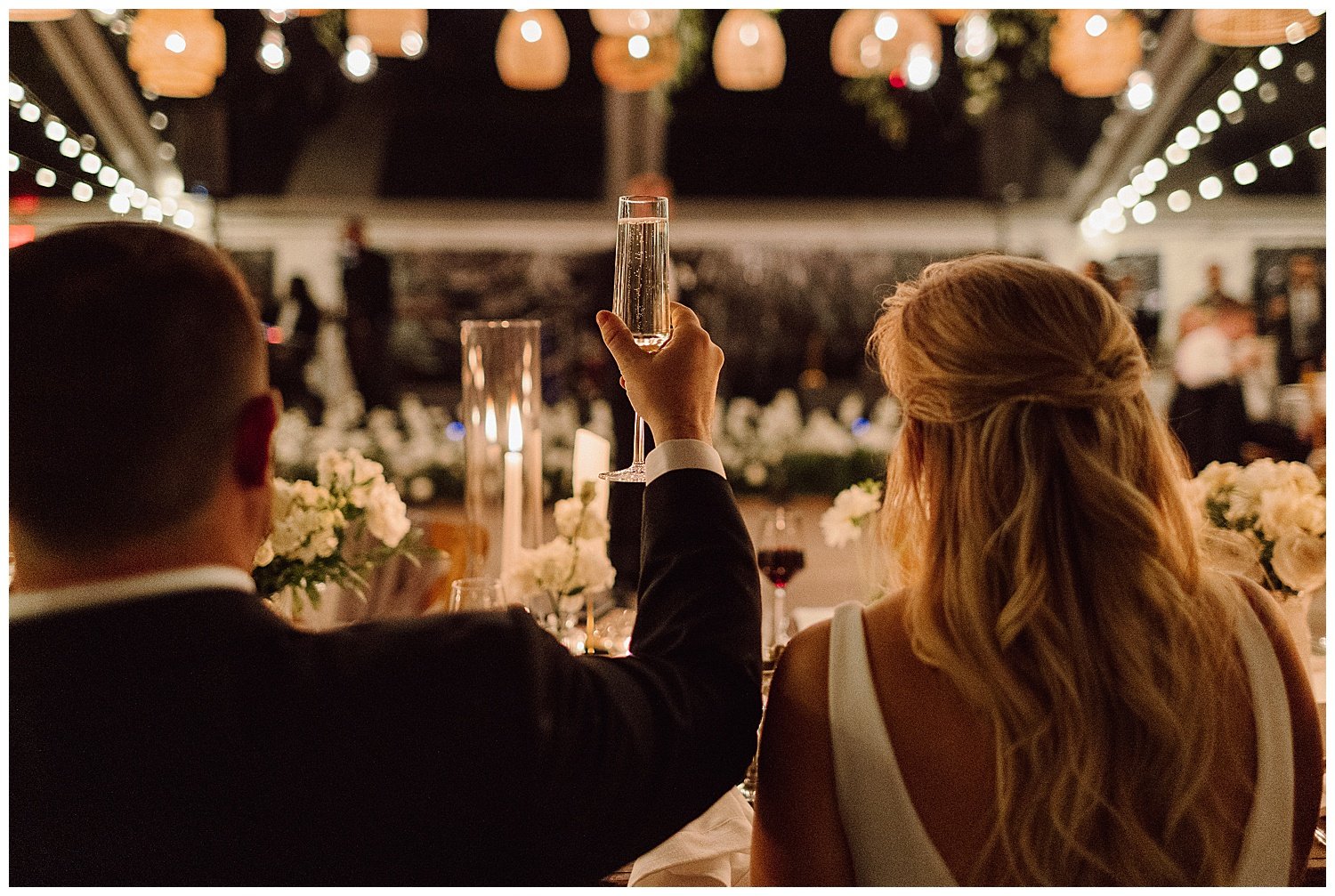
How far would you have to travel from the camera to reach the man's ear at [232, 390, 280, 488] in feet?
2.95

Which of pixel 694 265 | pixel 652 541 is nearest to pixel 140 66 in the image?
pixel 652 541

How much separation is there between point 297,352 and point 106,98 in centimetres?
212

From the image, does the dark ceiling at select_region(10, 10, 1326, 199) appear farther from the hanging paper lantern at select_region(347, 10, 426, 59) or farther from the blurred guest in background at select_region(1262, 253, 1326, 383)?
the hanging paper lantern at select_region(347, 10, 426, 59)

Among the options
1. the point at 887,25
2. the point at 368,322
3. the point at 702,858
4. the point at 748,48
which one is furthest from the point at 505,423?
the point at 368,322

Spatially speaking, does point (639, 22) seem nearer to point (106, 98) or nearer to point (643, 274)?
point (643, 274)

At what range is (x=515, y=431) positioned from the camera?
256 cm

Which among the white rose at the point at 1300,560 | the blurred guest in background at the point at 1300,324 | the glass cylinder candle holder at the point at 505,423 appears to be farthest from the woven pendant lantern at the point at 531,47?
the blurred guest in background at the point at 1300,324

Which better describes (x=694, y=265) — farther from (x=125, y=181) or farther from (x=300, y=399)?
(x=125, y=181)

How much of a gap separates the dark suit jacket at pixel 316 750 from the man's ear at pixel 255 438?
0.32 feet

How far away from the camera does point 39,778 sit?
84 centimetres

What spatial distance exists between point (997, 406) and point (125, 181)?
7871 mm

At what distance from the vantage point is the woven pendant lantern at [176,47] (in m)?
4.20

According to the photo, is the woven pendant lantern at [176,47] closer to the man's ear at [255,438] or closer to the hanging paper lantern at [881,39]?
the hanging paper lantern at [881,39]

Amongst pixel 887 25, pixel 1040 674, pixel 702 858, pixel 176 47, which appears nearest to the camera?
pixel 1040 674
